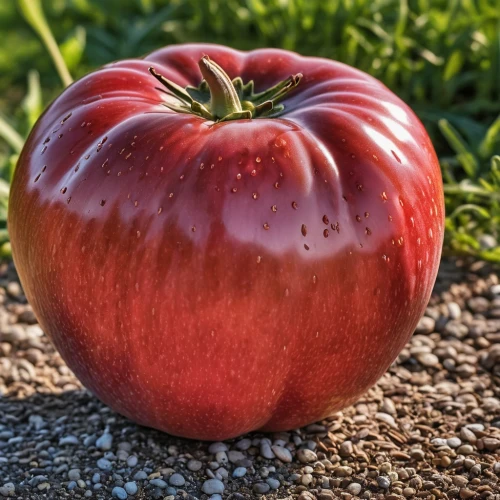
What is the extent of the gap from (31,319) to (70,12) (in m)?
2.65

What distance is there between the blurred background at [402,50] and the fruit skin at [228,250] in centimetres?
132

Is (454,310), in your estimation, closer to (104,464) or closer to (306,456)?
(306,456)

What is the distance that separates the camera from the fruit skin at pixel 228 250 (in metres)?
2.13

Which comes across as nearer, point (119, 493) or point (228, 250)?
point (228, 250)

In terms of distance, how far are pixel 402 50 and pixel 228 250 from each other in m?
2.50

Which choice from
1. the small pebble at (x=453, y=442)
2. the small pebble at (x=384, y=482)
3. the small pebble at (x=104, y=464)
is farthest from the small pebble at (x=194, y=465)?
the small pebble at (x=453, y=442)

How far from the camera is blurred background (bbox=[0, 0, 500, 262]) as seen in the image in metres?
3.77

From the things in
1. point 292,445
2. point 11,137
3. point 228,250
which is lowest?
point 292,445

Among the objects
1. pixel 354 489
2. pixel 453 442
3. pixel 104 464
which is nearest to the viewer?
pixel 354 489

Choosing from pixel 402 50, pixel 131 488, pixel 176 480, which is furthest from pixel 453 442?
pixel 402 50

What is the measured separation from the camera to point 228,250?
6.93 ft

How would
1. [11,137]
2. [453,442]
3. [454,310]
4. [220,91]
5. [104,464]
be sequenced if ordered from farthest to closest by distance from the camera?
[11,137] → [454,310] → [453,442] → [104,464] → [220,91]

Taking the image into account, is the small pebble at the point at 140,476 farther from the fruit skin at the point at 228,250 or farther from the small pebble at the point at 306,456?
the small pebble at the point at 306,456

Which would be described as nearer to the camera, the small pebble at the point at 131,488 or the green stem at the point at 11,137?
the small pebble at the point at 131,488
